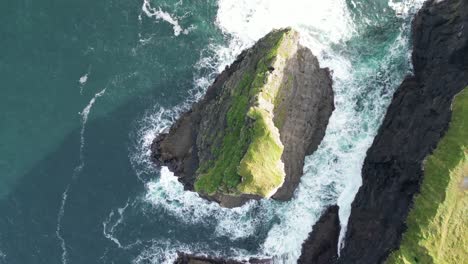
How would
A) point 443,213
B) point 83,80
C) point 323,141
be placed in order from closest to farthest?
point 443,213 → point 323,141 → point 83,80

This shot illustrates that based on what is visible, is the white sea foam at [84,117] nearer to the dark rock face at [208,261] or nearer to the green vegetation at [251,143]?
the green vegetation at [251,143]

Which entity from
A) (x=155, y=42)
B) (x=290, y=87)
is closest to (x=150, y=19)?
(x=155, y=42)

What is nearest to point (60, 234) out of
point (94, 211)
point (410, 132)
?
point (94, 211)

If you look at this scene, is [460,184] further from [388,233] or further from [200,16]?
[200,16]

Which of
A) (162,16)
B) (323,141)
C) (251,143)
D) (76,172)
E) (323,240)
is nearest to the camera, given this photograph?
(251,143)

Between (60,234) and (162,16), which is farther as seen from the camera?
(162,16)

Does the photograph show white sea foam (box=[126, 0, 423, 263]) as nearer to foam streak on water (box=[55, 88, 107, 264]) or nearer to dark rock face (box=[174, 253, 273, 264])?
dark rock face (box=[174, 253, 273, 264])

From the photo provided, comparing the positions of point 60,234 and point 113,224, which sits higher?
point 113,224

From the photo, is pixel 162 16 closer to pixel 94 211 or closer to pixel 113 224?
pixel 94 211

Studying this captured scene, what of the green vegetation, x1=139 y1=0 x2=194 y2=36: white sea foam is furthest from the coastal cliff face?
x1=139 y1=0 x2=194 y2=36: white sea foam
